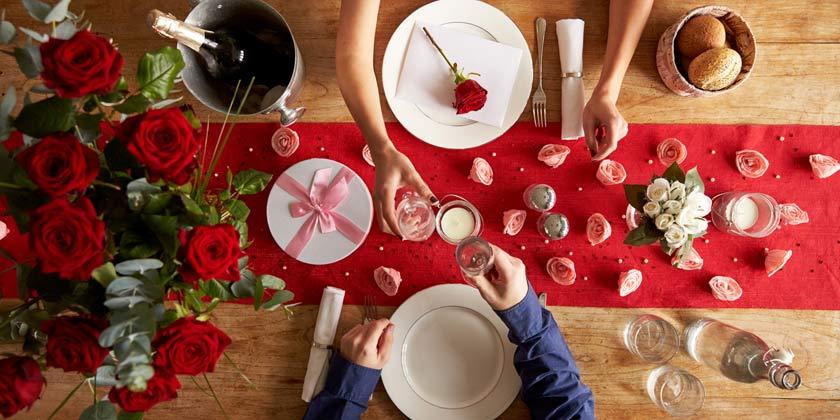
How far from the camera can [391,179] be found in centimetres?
120

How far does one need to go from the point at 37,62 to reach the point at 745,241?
1.47 m

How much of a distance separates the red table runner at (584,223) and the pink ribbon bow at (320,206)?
5 cm

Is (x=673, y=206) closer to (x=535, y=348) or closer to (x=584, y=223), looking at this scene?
(x=584, y=223)

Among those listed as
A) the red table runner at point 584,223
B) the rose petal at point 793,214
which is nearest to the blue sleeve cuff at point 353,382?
the red table runner at point 584,223

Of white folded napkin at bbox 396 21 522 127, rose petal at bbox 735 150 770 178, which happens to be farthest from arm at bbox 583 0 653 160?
rose petal at bbox 735 150 770 178

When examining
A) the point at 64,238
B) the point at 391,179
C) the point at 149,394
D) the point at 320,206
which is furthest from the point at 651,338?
the point at 64,238

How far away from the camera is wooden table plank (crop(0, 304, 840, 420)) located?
1.32 metres

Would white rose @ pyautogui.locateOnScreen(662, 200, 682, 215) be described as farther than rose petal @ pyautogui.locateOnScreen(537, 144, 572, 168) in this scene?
No

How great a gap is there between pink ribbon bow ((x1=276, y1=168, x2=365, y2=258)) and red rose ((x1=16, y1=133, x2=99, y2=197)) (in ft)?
2.26

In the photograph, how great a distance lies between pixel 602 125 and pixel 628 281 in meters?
0.39

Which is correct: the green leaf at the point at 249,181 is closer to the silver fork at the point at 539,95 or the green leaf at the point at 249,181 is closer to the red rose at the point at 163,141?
the red rose at the point at 163,141

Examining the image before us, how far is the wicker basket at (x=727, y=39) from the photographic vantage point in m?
1.23

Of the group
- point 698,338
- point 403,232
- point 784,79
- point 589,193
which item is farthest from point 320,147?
point 784,79

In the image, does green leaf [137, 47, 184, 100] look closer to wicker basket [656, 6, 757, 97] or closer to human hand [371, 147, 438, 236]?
human hand [371, 147, 438, 236]
